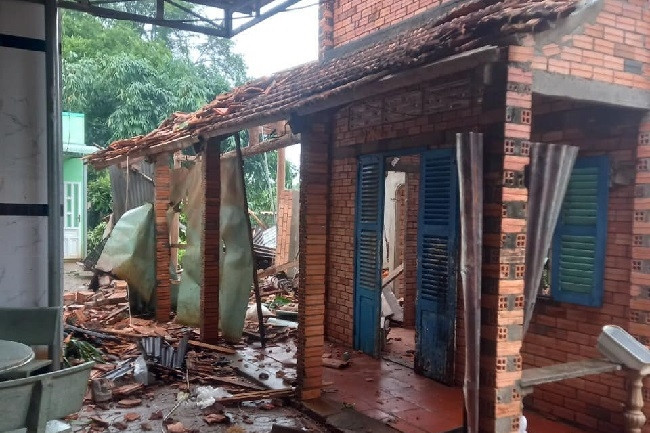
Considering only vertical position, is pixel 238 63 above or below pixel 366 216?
above

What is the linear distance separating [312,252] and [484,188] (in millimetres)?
2661

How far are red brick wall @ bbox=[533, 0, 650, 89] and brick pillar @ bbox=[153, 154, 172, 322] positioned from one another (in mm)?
7341

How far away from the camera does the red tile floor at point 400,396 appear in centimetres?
542

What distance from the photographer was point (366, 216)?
25.8 ft

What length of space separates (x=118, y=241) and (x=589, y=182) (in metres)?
8.12

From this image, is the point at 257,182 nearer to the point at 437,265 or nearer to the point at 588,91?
the point at 437,265

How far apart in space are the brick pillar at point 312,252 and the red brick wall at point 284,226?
24.8 ft

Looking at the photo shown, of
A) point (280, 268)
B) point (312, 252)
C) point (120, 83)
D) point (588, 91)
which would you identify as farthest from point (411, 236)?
point (120, 83)

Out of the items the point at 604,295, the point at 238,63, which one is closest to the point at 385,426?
the point at 604,295

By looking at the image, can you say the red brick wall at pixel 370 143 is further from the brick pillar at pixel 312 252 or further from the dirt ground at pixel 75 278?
the dirt ground at pixel 75 278

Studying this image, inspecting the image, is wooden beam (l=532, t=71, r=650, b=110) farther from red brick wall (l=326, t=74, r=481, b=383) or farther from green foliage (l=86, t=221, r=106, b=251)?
green foliage (l=86, t=221, r=106, b=251)

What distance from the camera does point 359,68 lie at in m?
5.33

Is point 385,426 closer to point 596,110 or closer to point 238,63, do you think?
point 596,110

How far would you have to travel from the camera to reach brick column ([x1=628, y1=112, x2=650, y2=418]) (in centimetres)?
480
